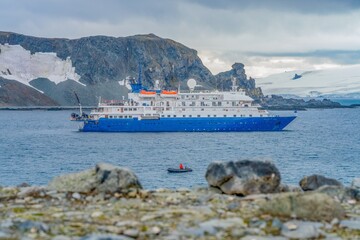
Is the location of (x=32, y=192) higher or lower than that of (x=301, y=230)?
higher

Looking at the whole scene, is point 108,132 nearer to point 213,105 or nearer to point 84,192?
point 213,105

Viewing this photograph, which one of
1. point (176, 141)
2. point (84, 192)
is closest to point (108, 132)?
point (176, 141)

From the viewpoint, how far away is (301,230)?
30.7 ft

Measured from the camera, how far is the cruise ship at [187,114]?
100062 millimetres

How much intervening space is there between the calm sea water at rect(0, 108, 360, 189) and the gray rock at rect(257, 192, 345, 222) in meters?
28.0

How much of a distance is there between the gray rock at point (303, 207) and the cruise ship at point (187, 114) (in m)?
89.1

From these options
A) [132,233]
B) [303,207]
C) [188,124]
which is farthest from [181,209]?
[188,124]

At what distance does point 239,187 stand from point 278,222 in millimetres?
2814

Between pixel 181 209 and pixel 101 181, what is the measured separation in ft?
7.63

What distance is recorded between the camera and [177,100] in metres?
102

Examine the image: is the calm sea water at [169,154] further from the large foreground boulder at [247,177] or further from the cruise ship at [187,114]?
the large foreground boulder at [247,177]

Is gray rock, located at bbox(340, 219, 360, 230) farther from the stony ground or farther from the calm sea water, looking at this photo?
the calm sea water

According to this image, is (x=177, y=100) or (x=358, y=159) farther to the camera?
(x=177, y=100)

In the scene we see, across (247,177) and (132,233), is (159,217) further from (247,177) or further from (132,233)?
(247,177)
